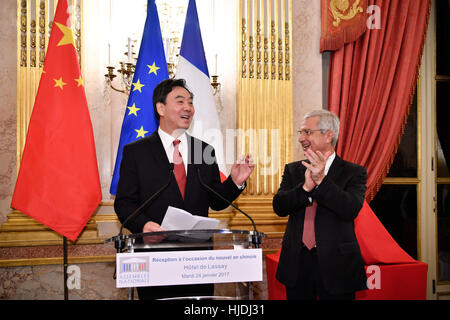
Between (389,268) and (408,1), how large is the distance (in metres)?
2.61

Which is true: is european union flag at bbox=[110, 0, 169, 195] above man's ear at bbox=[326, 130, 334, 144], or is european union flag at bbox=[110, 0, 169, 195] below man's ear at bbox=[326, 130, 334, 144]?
above

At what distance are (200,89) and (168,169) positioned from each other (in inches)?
54.9

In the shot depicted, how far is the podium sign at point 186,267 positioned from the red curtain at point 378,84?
9.02 ft

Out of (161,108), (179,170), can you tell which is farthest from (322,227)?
(161,108)

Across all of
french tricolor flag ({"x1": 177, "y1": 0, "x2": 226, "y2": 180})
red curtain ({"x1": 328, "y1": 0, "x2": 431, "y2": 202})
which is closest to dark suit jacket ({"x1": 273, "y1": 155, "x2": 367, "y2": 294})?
french tricolor flag ({"x1": 177, "y1": 0, "x2": 226, "y2": 180})

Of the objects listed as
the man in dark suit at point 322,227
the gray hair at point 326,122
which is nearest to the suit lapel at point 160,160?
the man in dark suit at point 322,227

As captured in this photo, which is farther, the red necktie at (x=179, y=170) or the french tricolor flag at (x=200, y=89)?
the french tricolor flag at (x=200, y=89)

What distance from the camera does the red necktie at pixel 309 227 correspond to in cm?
198

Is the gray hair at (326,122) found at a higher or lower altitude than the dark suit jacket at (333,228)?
higher

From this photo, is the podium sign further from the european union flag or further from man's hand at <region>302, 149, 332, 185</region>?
the european union flag

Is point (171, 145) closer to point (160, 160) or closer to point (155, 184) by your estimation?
point (160, 160)

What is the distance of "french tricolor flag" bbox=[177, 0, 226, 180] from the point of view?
3186 millimetres

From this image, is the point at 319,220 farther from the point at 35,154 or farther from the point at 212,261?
the point at 35,154

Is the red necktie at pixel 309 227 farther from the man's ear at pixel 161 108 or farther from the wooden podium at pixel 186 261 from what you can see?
the man's ear at pixel 161 108
